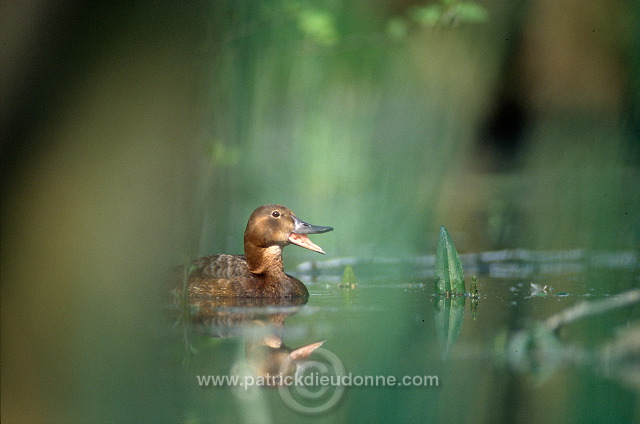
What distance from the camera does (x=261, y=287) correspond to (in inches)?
94.7

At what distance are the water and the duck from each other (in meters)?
0.11

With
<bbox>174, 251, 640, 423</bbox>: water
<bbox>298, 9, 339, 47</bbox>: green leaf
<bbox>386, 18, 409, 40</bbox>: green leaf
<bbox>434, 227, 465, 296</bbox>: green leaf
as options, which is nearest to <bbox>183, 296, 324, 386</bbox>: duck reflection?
<bbox>174, 251, 640, 423</bbox>: water

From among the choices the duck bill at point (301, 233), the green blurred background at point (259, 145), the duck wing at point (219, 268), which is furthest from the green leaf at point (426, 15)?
the duck wing at point (219, 268)

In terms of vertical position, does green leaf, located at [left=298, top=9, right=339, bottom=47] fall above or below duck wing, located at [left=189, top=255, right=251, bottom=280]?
above

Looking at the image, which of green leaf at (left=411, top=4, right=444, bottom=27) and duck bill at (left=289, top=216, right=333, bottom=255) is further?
green leaf at (left=411, top=4, right=444, bottom=27)

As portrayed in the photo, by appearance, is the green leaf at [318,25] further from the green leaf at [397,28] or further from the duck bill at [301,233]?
the duck bill at [301,233]

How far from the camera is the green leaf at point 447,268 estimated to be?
7.65 ft

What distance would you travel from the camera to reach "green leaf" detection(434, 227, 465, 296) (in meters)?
2.33

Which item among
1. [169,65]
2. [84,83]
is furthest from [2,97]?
[169,65]

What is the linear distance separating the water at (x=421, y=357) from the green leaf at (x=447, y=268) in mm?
50

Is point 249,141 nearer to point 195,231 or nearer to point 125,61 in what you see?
point 195,231

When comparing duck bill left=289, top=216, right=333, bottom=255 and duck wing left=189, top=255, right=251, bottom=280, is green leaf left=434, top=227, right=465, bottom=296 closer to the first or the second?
duck bill left=289, top=216, right=333, bottom=255

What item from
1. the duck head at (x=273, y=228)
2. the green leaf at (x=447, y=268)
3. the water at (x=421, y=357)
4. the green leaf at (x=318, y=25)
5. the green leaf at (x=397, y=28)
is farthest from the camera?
the green leaf at (x=397, y=28)

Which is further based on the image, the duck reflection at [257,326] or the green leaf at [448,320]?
the green leaf at [448,320]
